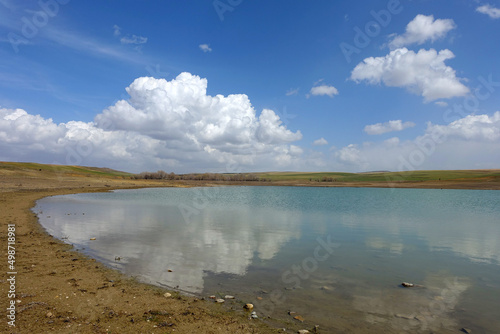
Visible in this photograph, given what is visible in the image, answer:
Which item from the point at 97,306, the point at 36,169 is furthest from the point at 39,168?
the point at 97,306

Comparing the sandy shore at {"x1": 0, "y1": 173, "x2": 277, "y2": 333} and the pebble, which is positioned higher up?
the sandy shore at {"x1": 0, "y1": 173, "x2": 277, "y2": 333}

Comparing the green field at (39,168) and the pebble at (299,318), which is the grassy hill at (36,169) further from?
the pebble at (299,318)

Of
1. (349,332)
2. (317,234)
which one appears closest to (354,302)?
(349,332)

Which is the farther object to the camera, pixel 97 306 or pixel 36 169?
pixel 36 169

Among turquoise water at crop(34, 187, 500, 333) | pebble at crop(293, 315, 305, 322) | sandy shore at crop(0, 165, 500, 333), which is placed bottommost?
turquoise water at crop(34, 187, 500, 333)

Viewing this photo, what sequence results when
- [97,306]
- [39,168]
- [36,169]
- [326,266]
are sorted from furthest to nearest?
[39,168] → [36,169] → [326,266] → [97,306]

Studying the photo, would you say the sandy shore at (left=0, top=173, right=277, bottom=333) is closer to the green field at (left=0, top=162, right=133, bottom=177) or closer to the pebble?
the pebble

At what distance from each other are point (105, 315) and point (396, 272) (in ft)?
39.0

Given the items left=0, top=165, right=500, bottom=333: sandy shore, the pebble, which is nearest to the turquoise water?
the pebble

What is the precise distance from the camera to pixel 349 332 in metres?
7.62

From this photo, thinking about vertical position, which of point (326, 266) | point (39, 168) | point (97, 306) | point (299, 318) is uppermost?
point (39, 168)

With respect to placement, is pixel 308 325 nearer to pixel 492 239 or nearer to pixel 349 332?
pixel 349 332

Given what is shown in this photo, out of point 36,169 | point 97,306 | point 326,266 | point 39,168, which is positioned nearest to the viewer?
point 97,306

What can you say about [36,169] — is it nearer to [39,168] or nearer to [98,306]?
[39,168]
